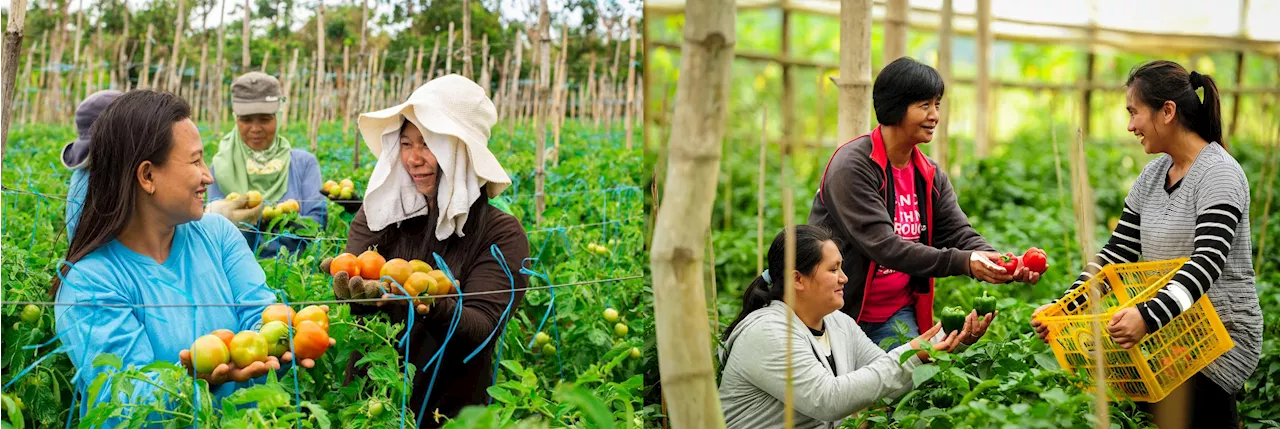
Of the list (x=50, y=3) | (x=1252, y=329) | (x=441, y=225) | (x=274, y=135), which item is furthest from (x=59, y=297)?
(x=50, y=3)

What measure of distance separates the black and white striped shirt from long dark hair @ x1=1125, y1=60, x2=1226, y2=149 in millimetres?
53

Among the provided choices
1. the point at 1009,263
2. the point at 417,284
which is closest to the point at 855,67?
the point at 1009,263

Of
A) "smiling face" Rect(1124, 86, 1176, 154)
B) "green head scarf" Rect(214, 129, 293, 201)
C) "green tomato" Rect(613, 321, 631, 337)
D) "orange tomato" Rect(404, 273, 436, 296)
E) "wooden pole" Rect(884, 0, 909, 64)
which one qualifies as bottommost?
"green tomato" Rect(613, 321, 631, 337)

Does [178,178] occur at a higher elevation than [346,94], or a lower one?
lower

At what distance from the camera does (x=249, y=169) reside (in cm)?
338

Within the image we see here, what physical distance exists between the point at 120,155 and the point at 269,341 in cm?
43

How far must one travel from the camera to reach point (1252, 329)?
204 cm

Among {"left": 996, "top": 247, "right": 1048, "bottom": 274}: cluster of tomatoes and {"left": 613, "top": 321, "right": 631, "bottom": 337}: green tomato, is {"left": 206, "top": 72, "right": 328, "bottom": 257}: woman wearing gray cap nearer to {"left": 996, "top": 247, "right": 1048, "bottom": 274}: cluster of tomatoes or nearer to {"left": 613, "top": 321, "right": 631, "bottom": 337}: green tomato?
{"left": 613, "top": 321, "right": 631, "bottom": 337}: green tomato

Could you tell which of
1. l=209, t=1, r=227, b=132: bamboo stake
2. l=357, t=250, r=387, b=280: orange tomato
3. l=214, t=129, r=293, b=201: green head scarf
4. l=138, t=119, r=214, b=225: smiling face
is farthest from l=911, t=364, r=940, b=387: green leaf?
l=209, t=1, r=227, b=132: bamboo stake

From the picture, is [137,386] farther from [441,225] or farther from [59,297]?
[441,225]

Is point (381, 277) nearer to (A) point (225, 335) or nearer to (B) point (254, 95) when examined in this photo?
(A) point (225, 335)

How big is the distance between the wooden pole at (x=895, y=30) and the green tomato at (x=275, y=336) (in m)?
2.35

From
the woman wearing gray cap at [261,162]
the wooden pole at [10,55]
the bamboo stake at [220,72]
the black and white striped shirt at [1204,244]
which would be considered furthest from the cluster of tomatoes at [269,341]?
the bamboo stake at [220,72]

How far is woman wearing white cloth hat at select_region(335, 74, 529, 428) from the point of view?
2.14m
